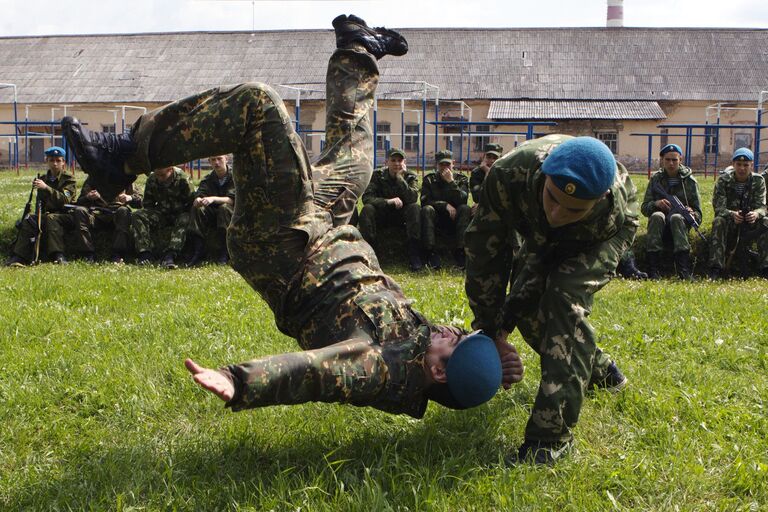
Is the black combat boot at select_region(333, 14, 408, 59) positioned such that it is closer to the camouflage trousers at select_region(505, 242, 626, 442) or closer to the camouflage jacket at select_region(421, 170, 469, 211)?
the camouflage trousers at select_region(505, 242, 626, 442)

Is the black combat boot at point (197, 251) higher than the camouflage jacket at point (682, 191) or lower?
lower

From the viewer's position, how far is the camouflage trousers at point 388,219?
1021 cm

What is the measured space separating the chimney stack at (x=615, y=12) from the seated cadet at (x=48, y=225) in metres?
44.6

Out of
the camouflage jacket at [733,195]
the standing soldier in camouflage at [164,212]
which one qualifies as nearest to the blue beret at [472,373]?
the standing soldier in camouflage at [164,212]

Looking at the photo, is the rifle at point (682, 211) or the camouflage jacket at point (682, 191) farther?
the camouflage jacket at point (682, 191)

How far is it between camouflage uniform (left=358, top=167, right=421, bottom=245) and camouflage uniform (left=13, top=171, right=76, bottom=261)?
4062mm

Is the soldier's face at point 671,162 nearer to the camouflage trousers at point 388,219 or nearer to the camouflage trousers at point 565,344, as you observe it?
the camouflage trousers at point 388,219

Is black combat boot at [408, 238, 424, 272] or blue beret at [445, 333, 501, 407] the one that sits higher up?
blue beret at [445, 333, 501, 407]

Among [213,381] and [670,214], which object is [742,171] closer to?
[670,214]

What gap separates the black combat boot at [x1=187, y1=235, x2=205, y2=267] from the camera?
398 inches

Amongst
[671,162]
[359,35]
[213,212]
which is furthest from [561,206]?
[213,212]

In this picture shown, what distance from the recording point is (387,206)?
416 inches

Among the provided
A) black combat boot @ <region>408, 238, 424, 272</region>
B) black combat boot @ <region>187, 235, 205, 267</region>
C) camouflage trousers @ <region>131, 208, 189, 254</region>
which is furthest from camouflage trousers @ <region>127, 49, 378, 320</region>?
camouflage trousers @ <region>131, 208, 189, 254</region>

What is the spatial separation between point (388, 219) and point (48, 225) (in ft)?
15.1
